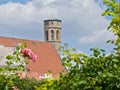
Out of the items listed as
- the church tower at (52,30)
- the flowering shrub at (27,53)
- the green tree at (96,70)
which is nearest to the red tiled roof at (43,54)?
the church tower at (52,30)

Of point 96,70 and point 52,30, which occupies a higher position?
point 52,30

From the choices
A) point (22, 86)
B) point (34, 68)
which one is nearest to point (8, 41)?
point (34, 68)

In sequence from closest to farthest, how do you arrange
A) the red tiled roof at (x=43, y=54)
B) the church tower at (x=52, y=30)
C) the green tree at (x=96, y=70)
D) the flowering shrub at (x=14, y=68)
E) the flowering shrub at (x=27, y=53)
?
the green tree at (x=96, y=70) < the flowering shrub at (x=14, y=68) < the flowering shrub at (x=27, y=53) < the red tiled roof at (x=43, y=54) < the church tower at (x=52, y=30)

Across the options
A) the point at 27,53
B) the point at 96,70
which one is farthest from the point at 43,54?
the point at 96,70

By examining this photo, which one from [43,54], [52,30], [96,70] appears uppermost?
[52,30]

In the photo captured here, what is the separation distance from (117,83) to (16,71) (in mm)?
3721

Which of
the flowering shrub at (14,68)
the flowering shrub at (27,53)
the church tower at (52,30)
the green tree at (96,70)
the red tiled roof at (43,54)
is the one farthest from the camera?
the church tower at (52,30)

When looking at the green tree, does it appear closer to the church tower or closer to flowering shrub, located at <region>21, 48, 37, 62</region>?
flowering shrub, located at <region>21, 48, 37, 62</region>

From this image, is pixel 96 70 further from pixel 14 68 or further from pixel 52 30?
pixel 52 30

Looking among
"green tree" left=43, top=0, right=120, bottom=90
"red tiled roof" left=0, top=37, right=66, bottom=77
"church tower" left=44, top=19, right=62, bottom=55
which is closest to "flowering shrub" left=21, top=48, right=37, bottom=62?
"green tree" left=43, top=0, right=120, bottom=90

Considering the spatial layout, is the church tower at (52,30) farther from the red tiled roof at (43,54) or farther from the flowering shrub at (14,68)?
the flowering shrub at (14,68)

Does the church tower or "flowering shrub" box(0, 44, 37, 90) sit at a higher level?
the church tower

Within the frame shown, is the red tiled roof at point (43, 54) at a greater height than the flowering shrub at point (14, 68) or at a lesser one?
greater

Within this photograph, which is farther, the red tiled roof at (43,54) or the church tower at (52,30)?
A: the church tower at (52,30)
